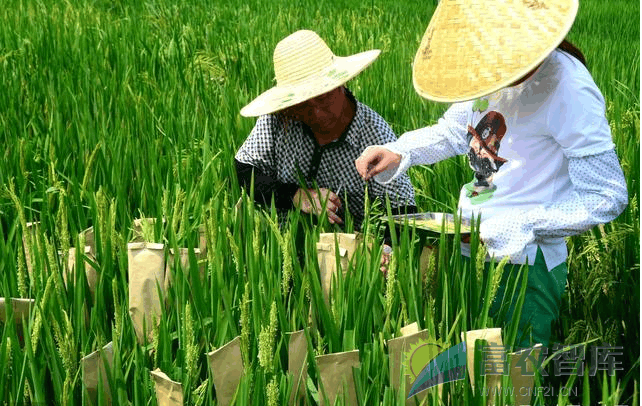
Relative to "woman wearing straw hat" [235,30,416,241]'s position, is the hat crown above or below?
above

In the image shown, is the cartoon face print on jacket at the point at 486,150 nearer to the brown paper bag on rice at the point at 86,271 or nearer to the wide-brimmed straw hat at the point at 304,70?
the wide-brimmed straw hat at the point at 304,70

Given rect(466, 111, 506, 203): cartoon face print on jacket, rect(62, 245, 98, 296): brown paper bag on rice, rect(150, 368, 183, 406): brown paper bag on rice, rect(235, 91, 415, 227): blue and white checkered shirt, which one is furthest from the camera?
rect(235, 91, 415, 227): blue and white checkered shirt

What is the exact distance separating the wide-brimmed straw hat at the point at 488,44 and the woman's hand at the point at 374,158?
0.96ft

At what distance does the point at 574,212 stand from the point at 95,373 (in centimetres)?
80

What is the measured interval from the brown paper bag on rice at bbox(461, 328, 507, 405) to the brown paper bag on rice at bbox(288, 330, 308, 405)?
0.22 m

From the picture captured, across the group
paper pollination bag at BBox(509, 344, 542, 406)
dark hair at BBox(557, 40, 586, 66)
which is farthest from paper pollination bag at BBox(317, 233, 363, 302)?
dark hair at BBox(557, 40, 586, 66)

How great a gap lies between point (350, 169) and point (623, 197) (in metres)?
0.78

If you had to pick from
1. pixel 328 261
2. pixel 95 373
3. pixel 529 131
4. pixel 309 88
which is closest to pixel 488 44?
pixel 529 131

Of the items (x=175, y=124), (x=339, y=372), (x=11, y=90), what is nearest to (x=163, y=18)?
(x=11, y=90)

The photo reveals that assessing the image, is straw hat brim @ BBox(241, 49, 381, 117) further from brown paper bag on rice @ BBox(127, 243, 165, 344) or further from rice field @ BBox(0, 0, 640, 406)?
brown paper bag on rice @ BBox(127, 243, 165, 344)

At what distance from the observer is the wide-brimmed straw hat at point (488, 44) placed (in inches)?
52.5

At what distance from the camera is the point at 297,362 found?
119 centimetres

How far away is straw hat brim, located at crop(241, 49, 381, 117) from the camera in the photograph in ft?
5.93

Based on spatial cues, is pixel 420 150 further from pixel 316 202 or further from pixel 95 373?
pixel 95 373
